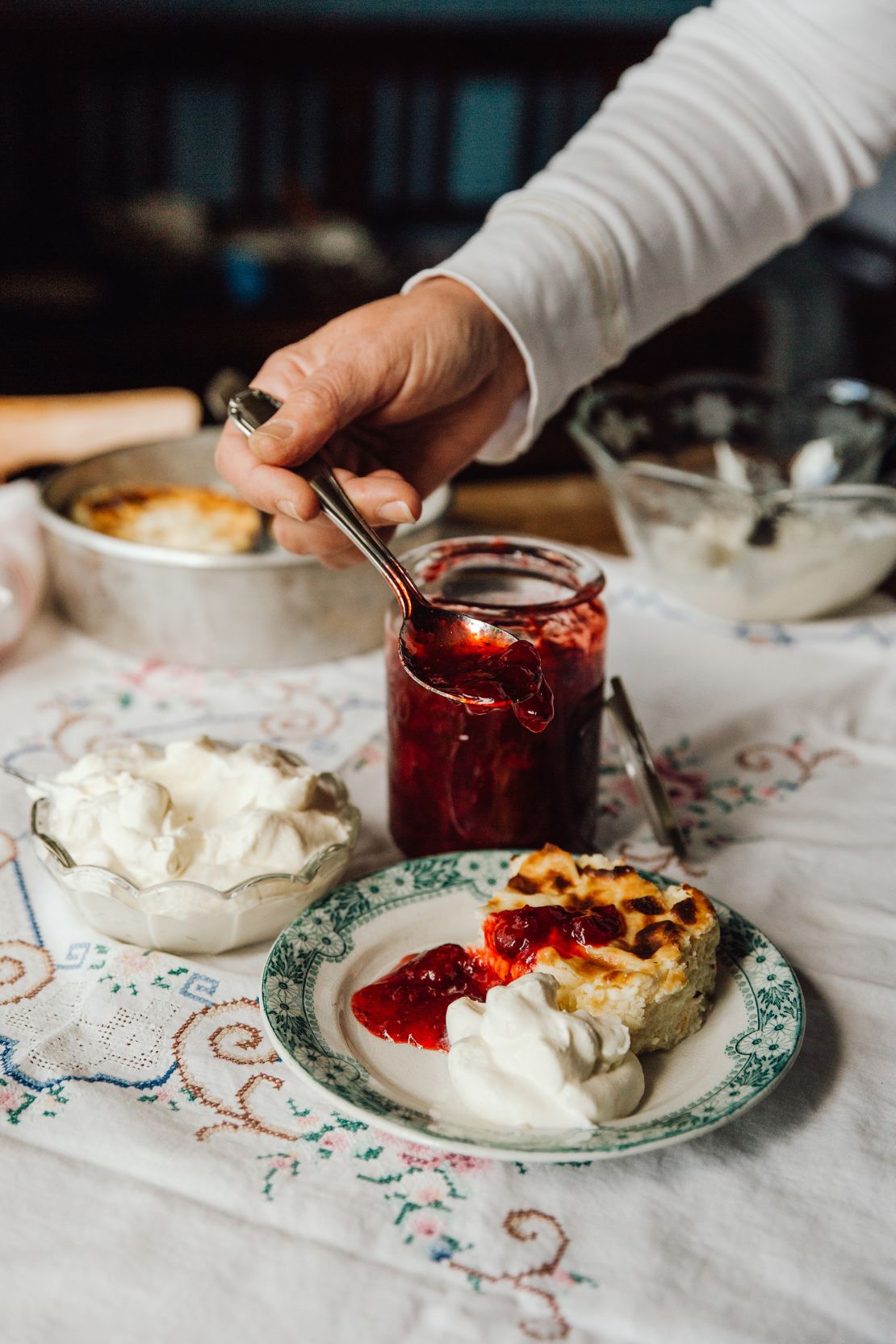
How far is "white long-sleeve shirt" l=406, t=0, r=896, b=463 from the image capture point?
3.92 ft

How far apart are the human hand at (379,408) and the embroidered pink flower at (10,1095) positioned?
0.46m

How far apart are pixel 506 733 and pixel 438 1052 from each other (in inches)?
9.6

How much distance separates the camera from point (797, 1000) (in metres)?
0.73

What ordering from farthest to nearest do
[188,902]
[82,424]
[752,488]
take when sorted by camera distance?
[82,424] → [752,488] → [188,902]

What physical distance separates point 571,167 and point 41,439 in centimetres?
102

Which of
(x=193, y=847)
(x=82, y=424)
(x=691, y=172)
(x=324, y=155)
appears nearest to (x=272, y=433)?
(x=193, y=847)

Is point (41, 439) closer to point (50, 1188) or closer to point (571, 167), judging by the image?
point (571, 167)

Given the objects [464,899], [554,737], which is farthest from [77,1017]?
[554,737]

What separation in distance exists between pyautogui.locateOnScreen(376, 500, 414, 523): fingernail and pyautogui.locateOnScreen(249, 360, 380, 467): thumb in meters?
0.07

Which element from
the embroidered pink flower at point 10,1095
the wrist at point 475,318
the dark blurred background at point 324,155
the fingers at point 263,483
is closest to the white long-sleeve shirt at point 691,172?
the wrist at point 475,318

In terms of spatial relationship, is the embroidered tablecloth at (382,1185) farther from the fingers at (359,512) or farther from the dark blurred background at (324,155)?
the dark blurred background at (324,155)

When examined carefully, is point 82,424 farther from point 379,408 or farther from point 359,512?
point 359,512

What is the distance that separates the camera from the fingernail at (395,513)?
3.21 ft

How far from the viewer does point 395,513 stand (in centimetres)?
99
